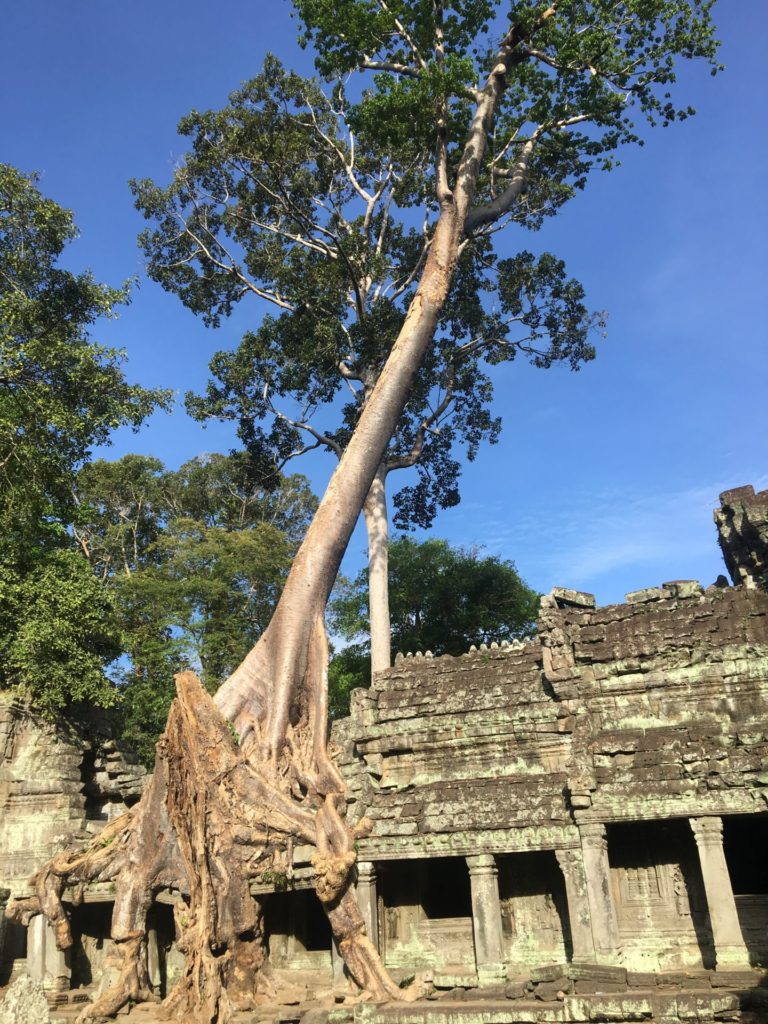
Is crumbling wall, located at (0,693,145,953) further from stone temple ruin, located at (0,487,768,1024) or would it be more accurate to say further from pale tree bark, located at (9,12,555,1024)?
pale tree bark, located at (9,12,555,1024)

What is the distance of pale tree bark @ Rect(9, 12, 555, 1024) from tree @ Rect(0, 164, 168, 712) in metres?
5.36

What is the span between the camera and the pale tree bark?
8172 mm

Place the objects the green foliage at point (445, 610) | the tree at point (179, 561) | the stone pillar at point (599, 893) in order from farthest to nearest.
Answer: the green foliage at point (445, 610)
the tree at point (179, 561)
the stone pillar at point (599, 893)

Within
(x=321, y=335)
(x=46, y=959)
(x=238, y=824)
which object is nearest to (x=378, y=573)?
(x=321, y=335)

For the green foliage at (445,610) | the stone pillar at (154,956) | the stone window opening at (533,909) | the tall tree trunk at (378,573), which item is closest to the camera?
the stone window opening at (533,909)

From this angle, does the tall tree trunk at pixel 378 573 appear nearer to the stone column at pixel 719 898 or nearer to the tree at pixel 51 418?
the tree at pixel 51 418

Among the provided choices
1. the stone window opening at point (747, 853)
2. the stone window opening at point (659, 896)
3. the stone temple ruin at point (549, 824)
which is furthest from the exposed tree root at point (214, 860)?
the stone window opening at point (747, 853)

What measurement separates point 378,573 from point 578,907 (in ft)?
36.6

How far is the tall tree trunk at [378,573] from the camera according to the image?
18.9m

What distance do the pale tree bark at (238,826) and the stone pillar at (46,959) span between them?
158cm

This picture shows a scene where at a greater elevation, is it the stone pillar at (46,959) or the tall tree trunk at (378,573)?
the tall tree trunk at (378,573)

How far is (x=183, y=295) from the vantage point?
79.0 feet

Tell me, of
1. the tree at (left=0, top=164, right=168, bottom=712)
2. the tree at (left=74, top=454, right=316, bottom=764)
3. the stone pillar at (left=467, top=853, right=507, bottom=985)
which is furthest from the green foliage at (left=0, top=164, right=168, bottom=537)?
the stone pillar at (left=467, top=853, right=507, bottom=985)

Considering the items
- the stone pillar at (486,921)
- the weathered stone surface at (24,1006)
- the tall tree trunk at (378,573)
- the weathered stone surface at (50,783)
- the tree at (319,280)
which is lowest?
the weathered stone surface at (24,1006)
